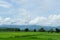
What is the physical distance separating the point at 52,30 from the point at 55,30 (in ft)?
2.41

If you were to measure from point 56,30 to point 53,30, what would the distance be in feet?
4.34

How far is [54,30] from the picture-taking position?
38.9 metres

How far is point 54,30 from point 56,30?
1612mm

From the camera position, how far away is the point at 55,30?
126 ft

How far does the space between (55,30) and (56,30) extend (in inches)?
37.1

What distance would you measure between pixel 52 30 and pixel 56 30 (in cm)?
148

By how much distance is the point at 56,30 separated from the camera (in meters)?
37.3

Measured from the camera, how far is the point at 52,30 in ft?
127

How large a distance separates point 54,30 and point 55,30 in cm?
67
